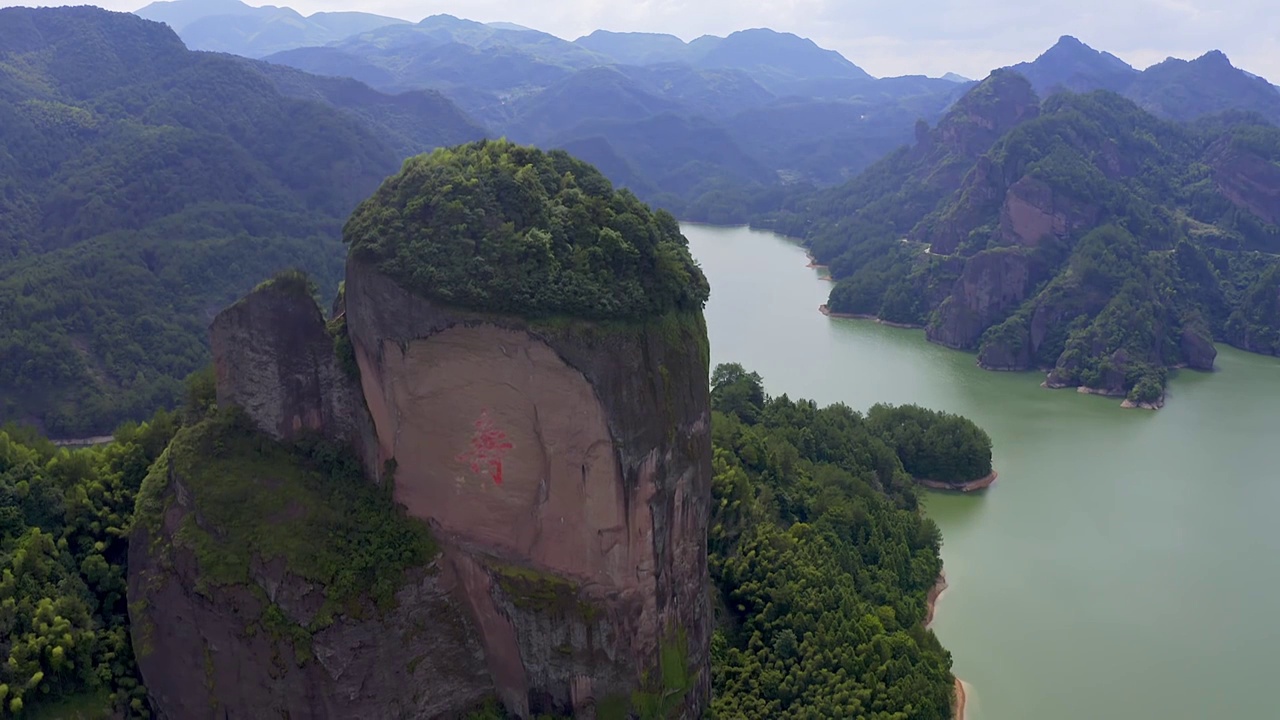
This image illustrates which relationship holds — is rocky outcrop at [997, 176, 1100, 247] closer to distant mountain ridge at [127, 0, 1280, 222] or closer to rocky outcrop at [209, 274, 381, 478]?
distant mountain ridge at [127, 0, 1280, 222]

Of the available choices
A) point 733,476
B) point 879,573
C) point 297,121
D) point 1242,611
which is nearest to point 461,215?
point 733,476

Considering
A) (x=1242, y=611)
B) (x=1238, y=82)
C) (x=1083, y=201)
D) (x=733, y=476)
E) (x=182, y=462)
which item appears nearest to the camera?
(x=182, y=462)

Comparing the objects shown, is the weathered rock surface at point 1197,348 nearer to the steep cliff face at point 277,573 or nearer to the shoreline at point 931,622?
the shoreline at point 931,622

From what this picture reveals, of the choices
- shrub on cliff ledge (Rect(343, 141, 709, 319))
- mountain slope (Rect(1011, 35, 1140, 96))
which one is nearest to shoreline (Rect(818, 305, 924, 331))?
shrub on cliff ledge (Rect(343, 141, 709, 319))

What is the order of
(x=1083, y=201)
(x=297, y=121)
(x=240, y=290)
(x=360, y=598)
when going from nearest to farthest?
(x=360, y=598) → (x=240, y=290) → (x=1083, y=201) → (x=297, y=121)

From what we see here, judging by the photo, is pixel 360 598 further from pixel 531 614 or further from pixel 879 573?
pixel 879 573
